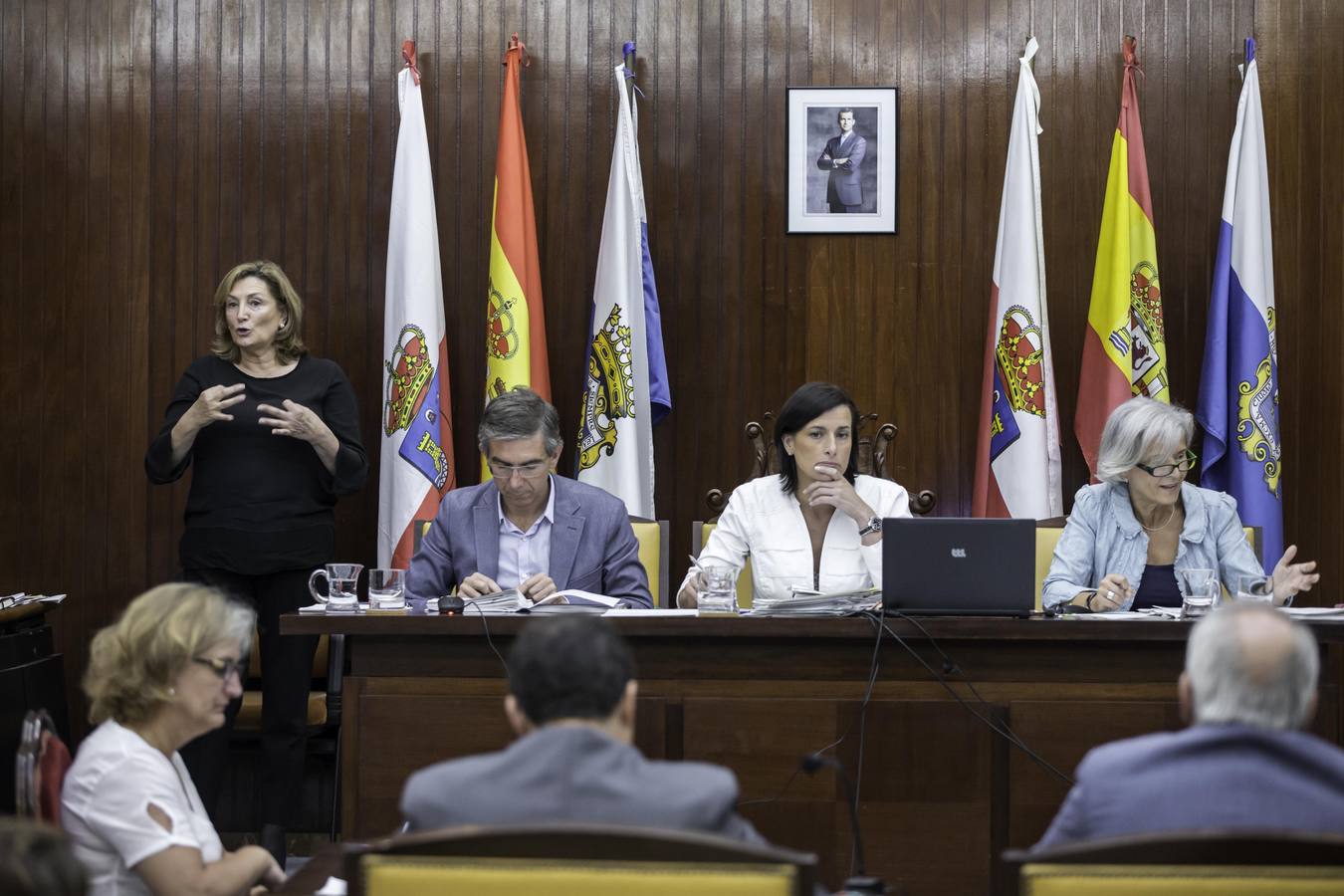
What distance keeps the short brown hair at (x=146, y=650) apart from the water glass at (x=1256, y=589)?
2202 mm

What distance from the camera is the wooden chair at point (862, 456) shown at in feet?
14.2

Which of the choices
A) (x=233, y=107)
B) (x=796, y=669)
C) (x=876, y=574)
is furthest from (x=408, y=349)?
(x=796, y=669)

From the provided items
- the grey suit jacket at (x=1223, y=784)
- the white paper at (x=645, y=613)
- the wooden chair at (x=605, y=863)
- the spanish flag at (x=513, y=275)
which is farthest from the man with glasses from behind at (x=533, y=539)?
the wooden chair at (x=605, y=863)

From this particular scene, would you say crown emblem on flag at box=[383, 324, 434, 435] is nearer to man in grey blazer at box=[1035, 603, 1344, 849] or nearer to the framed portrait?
the framed portrait

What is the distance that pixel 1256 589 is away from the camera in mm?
3189

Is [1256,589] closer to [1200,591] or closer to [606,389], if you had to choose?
[1200,591]

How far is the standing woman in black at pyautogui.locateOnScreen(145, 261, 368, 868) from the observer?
406 cm

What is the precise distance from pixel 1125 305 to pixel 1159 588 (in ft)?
4.43

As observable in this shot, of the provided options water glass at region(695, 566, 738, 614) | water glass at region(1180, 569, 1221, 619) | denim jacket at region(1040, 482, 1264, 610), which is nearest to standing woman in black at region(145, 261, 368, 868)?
water glass at region(695, 566, 738, 614)

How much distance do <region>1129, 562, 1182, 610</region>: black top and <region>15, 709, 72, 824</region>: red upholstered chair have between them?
Result: 8.46 ft

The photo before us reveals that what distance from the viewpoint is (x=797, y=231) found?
4977mm

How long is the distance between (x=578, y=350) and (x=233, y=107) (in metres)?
1.45

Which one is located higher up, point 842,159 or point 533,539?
point 842,159

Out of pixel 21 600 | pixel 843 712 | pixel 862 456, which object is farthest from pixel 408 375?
pixel 843 712
